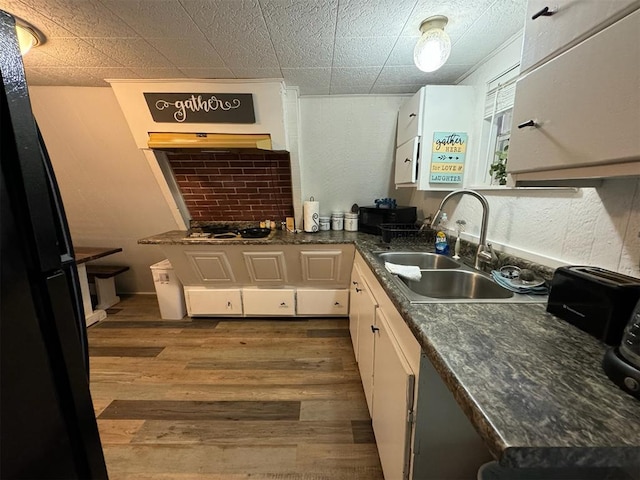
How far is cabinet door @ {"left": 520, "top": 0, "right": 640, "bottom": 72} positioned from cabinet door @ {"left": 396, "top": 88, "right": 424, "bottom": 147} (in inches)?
37.3

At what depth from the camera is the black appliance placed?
2.23 metres

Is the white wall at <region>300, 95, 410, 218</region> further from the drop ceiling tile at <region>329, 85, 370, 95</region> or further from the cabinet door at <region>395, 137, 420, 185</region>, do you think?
the cabinet door at <region>395, 137, 420, 185</region>

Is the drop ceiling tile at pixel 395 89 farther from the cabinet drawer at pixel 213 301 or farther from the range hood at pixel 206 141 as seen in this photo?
the cabinet drawer at pixel 213 301

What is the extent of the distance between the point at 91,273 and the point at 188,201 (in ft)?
4.64

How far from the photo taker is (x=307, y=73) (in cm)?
184

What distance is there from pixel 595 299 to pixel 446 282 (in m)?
0.70

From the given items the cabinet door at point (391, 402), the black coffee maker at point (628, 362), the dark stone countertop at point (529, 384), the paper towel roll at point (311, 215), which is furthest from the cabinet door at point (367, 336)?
the paper towel roll at point (311, 215)

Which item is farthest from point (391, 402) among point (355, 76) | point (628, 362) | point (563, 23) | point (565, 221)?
point (355, 76)

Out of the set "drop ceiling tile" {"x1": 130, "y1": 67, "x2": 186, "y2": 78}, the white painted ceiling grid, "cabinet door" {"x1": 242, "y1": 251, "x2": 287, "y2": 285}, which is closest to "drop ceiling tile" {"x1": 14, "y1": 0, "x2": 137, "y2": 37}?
the white painted ceiling grid

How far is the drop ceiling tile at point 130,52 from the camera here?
1.44 metres

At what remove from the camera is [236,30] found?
135 centimetres

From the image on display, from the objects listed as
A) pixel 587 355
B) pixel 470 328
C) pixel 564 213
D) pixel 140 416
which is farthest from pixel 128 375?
pixel 564 213

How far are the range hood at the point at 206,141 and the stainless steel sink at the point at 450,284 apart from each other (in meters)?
1.55

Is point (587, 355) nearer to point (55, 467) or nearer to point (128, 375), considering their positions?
point (55, 467)
